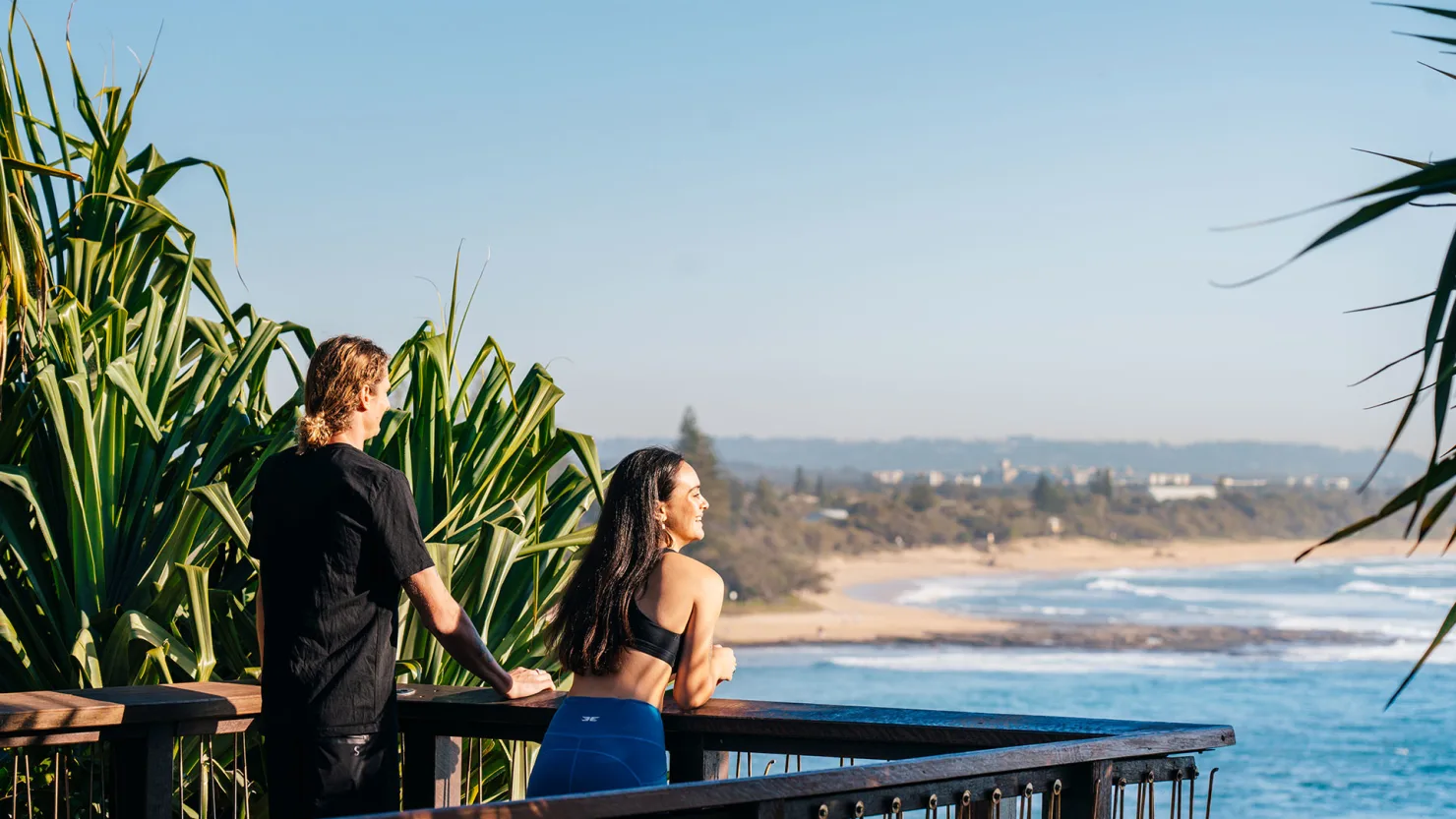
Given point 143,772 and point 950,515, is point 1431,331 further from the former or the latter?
point 950,515

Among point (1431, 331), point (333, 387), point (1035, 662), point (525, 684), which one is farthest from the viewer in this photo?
point (1035, 662)

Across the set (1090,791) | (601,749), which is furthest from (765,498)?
(1090,791)

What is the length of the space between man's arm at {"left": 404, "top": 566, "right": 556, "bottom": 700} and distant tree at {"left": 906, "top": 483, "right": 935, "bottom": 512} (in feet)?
258

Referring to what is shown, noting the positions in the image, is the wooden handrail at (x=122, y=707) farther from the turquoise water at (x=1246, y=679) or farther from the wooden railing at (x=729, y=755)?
the turquoise water at (x=1246, y=679)

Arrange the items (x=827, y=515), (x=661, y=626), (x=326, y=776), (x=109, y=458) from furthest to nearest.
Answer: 1. (x=827, y=515)
2. (x=109, y=458)
3. (x=661, y=626)
4. (x=326, y=776)

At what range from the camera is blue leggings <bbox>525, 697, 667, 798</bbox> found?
2324mm

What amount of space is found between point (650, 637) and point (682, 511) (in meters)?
0.29

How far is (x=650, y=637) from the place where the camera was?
2.48 m

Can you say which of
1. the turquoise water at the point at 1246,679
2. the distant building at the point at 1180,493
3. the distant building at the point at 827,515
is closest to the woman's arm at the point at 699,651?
A: the turquoise water at the point at 1246,679

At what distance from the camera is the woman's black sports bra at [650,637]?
2475mm

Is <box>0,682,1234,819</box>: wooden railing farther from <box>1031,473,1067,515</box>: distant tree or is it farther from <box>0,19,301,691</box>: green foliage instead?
<box>1031,473,1067,515</box>: distant tree

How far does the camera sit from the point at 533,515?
12.3 ft

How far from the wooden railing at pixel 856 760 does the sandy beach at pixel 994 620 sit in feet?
130

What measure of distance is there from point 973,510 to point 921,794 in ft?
266
